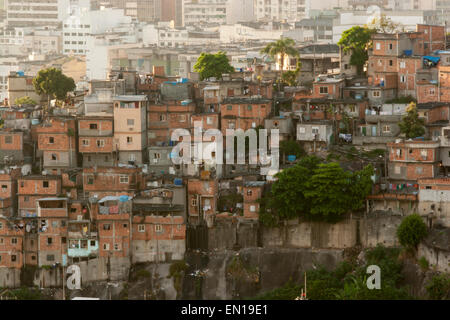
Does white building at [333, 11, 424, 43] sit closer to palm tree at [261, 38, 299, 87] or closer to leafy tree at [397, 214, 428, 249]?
palm tree at [261, 38, 299, 87]

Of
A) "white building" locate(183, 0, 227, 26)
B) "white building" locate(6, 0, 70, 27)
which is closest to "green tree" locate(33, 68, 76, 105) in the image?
"white building" locate(6, 0, 70, 27)

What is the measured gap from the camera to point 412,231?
1484 inches

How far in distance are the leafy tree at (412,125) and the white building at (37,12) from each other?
208 feet

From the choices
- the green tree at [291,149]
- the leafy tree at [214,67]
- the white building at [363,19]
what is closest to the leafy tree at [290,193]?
the green tree at [291,149]

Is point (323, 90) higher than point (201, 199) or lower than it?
higher

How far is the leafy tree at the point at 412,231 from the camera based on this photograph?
124 feet

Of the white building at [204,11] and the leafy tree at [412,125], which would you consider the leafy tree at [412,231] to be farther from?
the white building at [204,11]

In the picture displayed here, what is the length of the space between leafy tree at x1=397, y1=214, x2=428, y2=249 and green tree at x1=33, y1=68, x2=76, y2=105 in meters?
18.4

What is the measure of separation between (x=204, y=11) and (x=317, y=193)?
69.8m

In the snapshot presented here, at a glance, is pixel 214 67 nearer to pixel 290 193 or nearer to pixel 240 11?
pixel 290 193

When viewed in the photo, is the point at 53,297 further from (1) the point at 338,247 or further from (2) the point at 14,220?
(1) the point at 338,247

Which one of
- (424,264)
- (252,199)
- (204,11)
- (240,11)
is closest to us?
(424,264)

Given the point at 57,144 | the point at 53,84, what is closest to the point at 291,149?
the point at 57,144

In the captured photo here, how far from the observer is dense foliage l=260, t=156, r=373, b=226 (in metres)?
39.2
